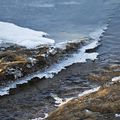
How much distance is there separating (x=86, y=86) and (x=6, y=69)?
369cm

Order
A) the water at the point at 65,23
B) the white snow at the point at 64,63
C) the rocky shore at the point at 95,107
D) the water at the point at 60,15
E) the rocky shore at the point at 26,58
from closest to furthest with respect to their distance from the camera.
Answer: the rocky shore at the point at 95,107, the water at the point at 65,23, the white snow at the point at 64,63, the rocky shore at the point at 26,58, the water at the point at 60,15

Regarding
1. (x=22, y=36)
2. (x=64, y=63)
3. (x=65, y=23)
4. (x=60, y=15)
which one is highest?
(x=60, y=15)

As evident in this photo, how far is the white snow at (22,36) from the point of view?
20722 mm

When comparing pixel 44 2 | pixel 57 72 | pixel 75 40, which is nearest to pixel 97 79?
pixel 57 72

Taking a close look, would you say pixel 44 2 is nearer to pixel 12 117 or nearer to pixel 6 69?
pixel 6 69

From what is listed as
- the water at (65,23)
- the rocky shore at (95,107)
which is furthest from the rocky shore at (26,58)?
the rocky shore at (95,107)

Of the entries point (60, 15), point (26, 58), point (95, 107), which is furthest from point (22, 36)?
point (95, 107)

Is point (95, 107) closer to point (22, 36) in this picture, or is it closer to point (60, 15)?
point (22, 36)

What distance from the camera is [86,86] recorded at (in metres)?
14.5

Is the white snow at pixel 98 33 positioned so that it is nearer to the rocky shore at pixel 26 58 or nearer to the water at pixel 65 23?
the water at pixel 65 23

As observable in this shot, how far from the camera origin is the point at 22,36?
22.6 metres

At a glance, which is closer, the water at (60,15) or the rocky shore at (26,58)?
the rocky shore at (26,58)

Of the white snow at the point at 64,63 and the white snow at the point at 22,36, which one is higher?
the white snow at the point at 22,36

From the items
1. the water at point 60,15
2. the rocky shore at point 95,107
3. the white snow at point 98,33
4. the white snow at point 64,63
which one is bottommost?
the rocky shore at point 95,107
